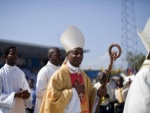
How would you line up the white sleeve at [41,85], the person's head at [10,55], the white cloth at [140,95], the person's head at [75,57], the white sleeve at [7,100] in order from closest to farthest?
the white cloth at [140,95]
the person's head at [75,57]
the white sleeve at [7,100]
the person's head at [10,55]
the white sleeve at [41,85]

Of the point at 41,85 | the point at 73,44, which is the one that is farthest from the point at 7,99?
the point at 73,44

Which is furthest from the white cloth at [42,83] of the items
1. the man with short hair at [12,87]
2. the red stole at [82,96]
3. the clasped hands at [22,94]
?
the red stole at [82,96]

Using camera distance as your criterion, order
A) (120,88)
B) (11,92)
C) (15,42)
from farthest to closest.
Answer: (15,42), (120,88), (11,92)

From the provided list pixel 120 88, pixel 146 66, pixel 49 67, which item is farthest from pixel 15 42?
pixel 146 66

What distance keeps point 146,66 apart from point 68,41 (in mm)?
2030

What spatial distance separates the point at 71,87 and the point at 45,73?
168 cm

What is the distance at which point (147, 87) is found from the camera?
3.47 metres

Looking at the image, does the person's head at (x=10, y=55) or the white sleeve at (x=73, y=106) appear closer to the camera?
the white sleeve at (x=73, y=106)

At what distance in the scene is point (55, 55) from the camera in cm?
672

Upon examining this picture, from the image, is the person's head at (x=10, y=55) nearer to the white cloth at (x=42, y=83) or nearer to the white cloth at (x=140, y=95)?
the white cloth at (x=42, y=83)

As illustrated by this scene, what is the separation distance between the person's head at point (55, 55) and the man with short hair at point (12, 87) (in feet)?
2.47

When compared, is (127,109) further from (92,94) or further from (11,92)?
(11,92)

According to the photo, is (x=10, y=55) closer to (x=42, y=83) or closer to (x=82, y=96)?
(x=42, y=83)

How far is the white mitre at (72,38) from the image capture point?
534cm
